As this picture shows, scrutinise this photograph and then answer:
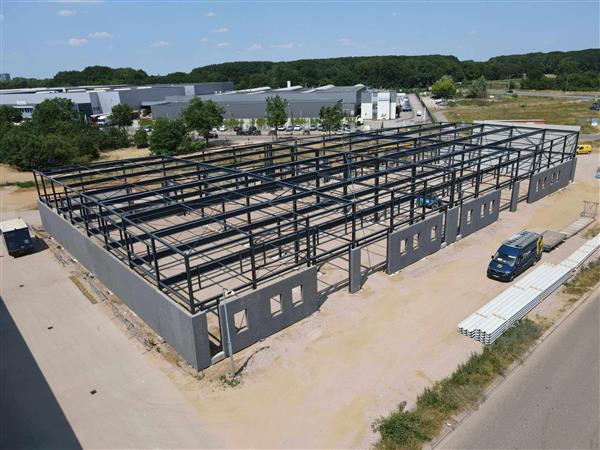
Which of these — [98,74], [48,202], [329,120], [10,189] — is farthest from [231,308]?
[98,74]

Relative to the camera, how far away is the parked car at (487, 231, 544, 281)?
23255 millimetres

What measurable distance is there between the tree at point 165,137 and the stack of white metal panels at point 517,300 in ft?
163

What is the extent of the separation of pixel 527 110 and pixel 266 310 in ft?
316

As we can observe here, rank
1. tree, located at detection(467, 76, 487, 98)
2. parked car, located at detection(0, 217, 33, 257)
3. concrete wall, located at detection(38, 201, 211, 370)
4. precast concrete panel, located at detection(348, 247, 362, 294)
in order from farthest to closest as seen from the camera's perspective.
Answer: tree, located at detection(467, 76, 487, 98) < parked car, located at detection(0, 217, 33, 257) < precast concrete panel, located at detection(348, 247, 362, 294) < concrete wall, located at detection(38, 201, 211, 370)

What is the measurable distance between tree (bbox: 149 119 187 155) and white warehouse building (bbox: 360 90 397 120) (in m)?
47.0

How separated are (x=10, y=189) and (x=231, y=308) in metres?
42.7

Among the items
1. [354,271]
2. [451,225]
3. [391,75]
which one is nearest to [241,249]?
[354,271]

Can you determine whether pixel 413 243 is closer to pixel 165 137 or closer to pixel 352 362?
pixel 352 362

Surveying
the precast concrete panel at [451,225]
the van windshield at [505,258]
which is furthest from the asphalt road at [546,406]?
the precast concrete panel at [451,225]

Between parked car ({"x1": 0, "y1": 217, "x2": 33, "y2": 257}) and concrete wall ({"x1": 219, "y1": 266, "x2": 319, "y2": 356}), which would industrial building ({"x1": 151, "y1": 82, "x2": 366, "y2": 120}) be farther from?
concrete wall ({"x1": 219, "y1": 266, "x2": 319, "y2": 356})

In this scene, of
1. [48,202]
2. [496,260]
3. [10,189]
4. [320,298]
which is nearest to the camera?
[320,298]

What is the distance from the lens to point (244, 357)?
18.1 m

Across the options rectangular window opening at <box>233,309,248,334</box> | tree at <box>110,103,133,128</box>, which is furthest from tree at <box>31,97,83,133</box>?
rectangular window opening at <box>233,309,248,334</box>

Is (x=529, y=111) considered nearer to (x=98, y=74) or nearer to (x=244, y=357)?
(x=244, y=357)
